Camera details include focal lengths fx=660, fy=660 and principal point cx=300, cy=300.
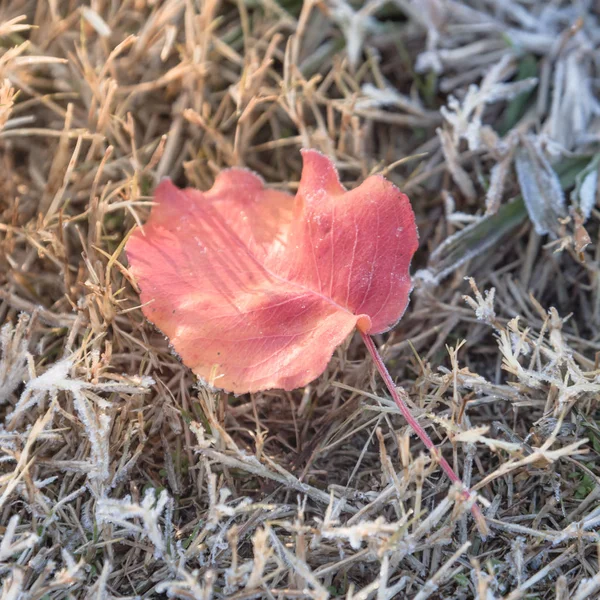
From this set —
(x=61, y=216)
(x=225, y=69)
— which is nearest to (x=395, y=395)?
(x=61, y=216)

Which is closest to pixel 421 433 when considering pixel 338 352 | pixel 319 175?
pixel 338 352

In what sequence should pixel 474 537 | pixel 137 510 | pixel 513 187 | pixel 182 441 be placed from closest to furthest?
pixel 137 510
pixel 474 537
pixel 182 441
pixel 513 187

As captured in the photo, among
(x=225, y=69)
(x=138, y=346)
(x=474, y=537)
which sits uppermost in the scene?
(x=225, y=69)

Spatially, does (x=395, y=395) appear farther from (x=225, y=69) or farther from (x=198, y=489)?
(x=225, y=69)

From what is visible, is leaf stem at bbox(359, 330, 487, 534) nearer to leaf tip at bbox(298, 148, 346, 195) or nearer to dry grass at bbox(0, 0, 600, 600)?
dry grass at bbox(0, 0, 600, 600)

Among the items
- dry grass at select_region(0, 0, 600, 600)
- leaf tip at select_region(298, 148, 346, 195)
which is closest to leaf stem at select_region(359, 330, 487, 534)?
dry grass at select_region(0, 0, 600, 600)

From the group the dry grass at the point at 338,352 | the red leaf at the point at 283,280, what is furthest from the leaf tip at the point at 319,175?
the dry grass at the point at 338,352
